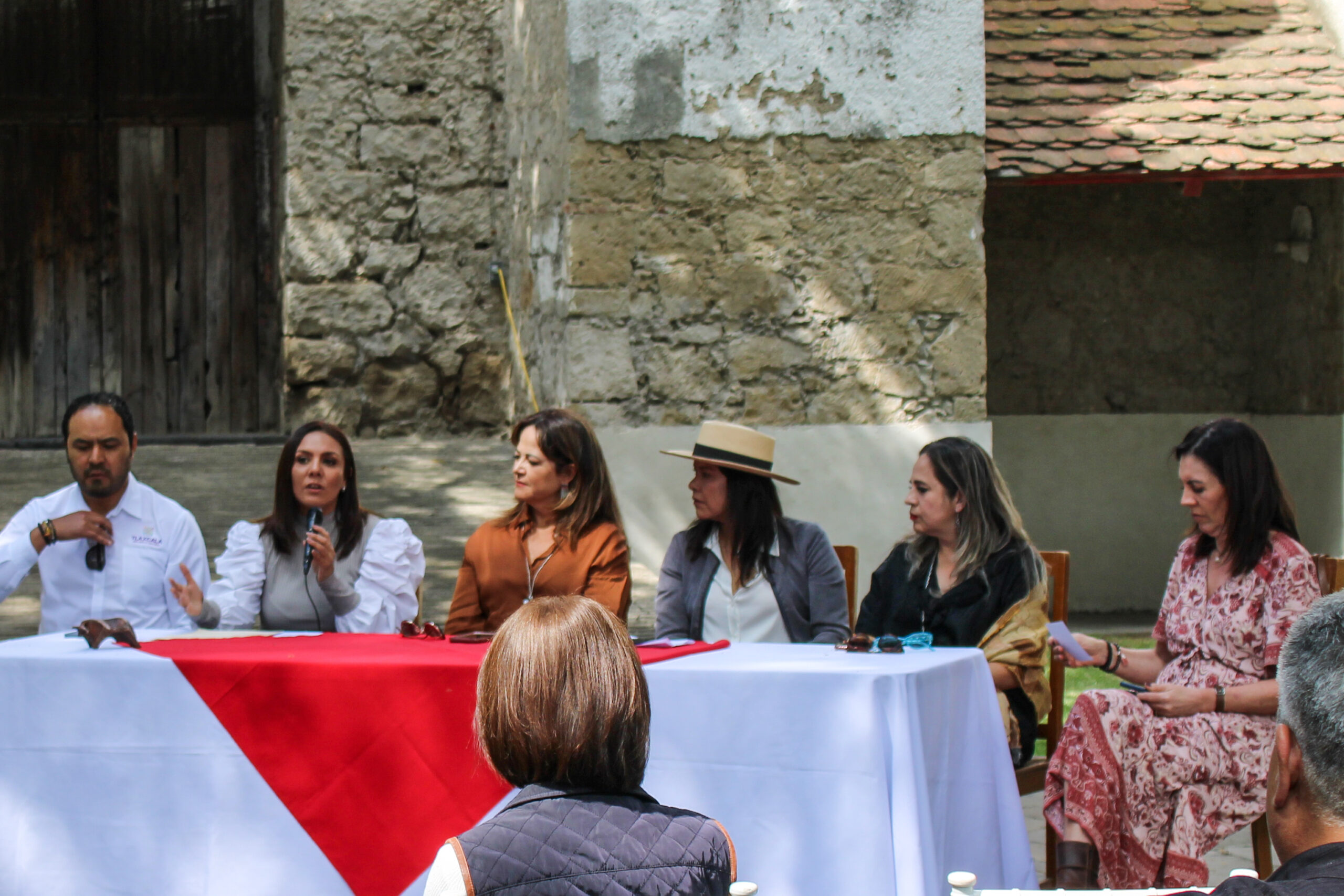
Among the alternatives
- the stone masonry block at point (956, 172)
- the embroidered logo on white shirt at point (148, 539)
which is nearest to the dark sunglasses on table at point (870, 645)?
the embroidered logo on white shirt at point (148, 539)

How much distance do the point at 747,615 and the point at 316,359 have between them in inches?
164

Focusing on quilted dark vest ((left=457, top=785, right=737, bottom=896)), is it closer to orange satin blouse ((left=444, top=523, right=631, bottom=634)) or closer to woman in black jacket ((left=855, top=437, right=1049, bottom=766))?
woman in black jacket ((left=855, top=437, right=1049, bottom=766))

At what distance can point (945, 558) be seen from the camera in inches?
151

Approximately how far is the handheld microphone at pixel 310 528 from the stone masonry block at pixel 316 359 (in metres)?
3.50

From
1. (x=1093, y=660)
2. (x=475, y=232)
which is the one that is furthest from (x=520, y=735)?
(x=475, y=232)

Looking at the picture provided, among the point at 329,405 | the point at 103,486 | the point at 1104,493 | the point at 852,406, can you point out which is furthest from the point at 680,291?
the point at 1104,493

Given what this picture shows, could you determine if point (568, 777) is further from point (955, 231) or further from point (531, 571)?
point (955, 231)

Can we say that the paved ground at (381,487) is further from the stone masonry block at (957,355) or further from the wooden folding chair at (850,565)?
the stone masonry block at (957,355)

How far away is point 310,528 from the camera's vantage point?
12.9ft

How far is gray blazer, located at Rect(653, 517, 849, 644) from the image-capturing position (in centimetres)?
390

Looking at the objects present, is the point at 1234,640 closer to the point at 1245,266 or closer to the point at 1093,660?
the point at 1093,660

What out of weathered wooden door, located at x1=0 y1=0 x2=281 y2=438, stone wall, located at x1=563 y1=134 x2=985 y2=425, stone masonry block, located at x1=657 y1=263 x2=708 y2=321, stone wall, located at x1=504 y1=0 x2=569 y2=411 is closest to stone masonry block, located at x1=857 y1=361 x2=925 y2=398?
stone wall, located at x1=563 y1=134 x2=985 y2=425

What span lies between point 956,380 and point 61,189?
17.8 ft

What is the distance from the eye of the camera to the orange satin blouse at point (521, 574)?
3857mm
